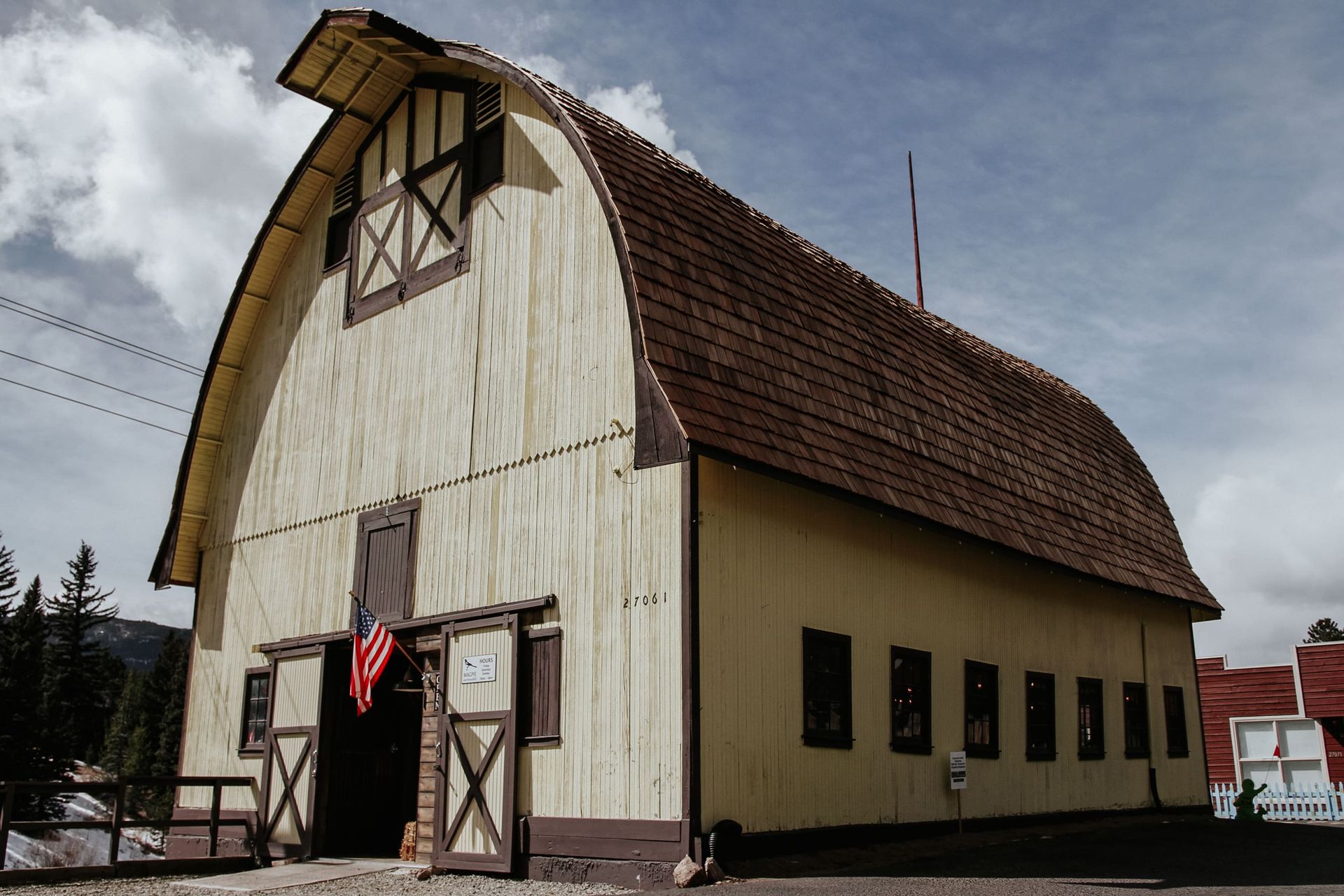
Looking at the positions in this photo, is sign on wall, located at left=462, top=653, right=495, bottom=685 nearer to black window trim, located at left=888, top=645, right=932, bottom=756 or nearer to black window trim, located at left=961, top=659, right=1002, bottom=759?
black window trim, located at left=888, top=645, right=932, bottom=756

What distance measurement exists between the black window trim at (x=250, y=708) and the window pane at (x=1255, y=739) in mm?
25989

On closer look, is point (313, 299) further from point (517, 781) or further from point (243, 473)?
point (517, 781)

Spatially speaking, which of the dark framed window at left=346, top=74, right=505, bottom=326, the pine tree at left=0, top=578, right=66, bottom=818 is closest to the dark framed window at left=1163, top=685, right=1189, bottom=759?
the dark framed window at left=346, top=74, right=505, bottom=326

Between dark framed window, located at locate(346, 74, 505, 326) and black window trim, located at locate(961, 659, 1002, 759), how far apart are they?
8.20 meters

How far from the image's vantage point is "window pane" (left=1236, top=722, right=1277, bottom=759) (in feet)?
101

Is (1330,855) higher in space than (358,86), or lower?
lower

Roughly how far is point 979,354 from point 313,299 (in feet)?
35.4

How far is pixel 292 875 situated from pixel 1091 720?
38.9 feet

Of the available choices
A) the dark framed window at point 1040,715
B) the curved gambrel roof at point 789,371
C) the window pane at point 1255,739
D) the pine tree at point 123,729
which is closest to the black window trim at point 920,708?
the curved gambrel roof at point 789,371

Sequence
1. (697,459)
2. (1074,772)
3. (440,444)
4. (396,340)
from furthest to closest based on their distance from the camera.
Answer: (1074,772)
(396,340)
(440,444)
(697,459)

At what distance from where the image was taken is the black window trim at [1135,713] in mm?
19188

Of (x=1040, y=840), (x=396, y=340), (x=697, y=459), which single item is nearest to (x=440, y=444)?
(x=396, y=340)

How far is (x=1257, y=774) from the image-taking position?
31.1 metres

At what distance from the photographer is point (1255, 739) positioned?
31188 mm
